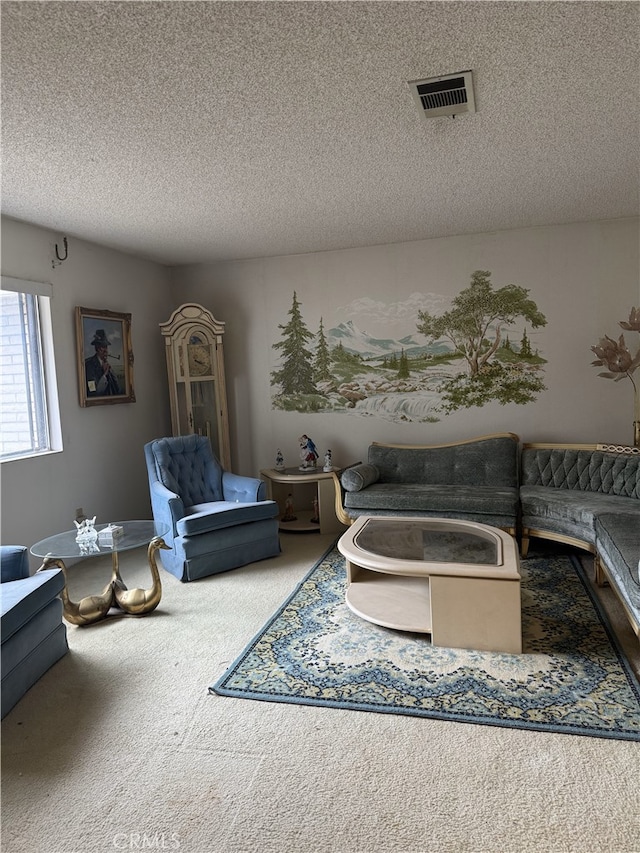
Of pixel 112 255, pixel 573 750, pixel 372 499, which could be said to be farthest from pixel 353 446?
pixel 573 750

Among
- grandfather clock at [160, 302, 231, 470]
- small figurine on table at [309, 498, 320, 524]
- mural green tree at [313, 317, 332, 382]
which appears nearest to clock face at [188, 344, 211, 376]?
grandfather clock at [160, 302, 231, 470]

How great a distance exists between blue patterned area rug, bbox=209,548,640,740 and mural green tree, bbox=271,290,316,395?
8.91 ft

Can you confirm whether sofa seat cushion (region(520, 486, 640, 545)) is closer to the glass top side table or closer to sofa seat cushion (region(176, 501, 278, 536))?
sofa seat cushion (region(176, 501, 278, 536))

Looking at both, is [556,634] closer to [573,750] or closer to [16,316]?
[573,750]

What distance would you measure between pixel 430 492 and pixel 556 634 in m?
1.65

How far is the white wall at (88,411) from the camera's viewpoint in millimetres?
4137

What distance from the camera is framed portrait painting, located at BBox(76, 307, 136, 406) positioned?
4.72 meters

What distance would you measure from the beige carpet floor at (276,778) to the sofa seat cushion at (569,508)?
122 centimetres

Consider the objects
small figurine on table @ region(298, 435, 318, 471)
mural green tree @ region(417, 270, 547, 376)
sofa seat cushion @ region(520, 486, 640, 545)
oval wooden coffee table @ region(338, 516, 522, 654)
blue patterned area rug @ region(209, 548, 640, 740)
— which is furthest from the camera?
small figurine on table @ region(298, 435, 318, 471)

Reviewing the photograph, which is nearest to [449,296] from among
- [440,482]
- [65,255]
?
[440,482]

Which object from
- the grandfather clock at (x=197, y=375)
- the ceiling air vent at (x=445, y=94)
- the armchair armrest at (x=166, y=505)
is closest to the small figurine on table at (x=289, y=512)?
the grandfather clock at (x=197, y=375)

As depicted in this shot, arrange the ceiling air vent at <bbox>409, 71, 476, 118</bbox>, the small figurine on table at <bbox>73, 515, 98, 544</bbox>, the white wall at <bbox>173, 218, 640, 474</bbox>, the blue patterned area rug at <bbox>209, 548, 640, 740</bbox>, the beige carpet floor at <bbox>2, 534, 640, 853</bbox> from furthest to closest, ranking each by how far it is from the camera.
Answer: the white wall at <bbox>173, 218, 640, 474</bbox>
the small figurine on table at <bbox>73, 515, 98, 544</bbox>
the blue patterned area rug at <bbox>209, 548, 640, 740</bbox>
the ceiling air vent at <bbox>409, 71, 476, 118</bbox>
the beige carpet floor at <bbox>2, 534, 640, 853</bbox>

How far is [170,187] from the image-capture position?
3.53 m

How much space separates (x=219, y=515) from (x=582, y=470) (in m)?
2.82
